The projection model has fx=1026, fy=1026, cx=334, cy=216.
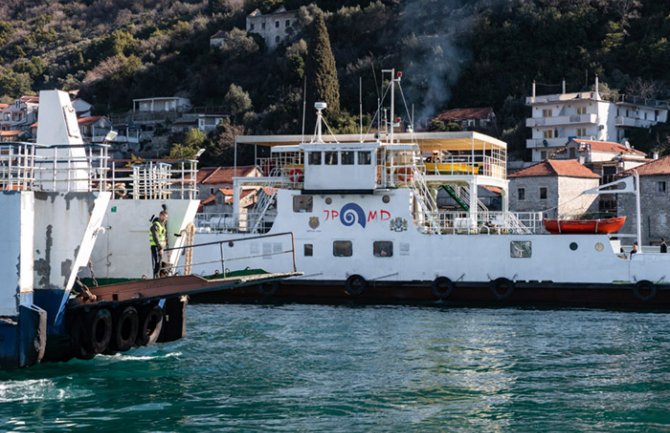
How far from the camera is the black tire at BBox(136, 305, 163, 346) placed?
20453 mm

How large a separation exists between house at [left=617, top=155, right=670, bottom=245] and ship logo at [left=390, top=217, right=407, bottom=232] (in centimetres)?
2684

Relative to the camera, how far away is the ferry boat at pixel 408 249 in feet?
102

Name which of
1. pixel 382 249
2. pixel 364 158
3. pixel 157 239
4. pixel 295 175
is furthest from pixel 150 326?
pixel 295 175

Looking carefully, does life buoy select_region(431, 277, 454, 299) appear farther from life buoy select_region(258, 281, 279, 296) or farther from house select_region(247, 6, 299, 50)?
house select_region(247, 6, 299, 50)

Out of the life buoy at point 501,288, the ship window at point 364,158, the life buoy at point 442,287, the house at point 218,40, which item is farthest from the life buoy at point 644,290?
the house at point 218,40

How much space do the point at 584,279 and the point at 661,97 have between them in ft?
167

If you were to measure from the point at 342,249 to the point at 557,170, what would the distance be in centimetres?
2842

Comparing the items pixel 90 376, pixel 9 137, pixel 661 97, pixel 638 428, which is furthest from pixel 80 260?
pixel 9 137

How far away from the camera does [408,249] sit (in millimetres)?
32156

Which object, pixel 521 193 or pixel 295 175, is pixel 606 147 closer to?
pixel 521 193

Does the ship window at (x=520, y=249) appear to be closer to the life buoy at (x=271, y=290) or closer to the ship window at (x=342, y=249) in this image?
the ship window at (x=342, y=249)

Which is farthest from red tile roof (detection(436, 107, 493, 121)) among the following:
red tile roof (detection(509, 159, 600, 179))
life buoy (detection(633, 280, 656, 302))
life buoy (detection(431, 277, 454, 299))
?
life buoy (detection(633, 280, 656, 302))

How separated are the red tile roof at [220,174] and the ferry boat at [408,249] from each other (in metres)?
30.7

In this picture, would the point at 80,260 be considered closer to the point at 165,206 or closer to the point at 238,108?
the point at 165,206
